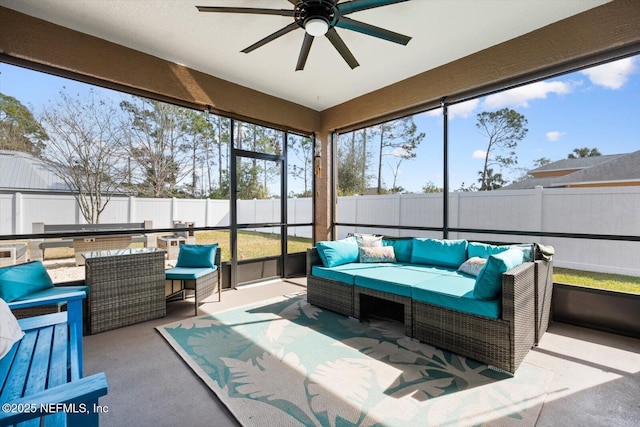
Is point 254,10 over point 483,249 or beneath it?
over

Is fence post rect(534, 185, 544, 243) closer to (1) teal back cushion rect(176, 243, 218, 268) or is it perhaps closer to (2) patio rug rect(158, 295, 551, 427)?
(2) patio rug rect(158, 295, 551, 427)

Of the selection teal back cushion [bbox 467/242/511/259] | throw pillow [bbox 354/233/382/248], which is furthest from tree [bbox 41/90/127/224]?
teal back cushion [bbox 467/242/511/259]

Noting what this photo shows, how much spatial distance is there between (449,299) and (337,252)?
1.63m

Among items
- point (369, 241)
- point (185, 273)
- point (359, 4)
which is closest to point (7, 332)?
point (185, 273)

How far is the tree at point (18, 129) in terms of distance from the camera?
10.0 ft

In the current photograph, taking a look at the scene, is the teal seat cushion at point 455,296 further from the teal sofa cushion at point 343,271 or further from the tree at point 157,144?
the tree at point 157,144

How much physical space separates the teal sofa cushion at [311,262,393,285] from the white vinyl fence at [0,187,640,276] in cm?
124

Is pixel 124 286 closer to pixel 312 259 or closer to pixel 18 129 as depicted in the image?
pixel 18 129

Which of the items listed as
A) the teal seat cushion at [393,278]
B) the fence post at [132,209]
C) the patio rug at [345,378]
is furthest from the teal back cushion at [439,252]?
the fence post at [132,209]

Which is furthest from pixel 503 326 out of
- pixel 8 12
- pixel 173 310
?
pixel 8 12

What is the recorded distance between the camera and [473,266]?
3281mm

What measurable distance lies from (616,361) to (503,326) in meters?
1.10

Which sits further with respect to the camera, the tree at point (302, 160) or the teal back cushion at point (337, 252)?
the tree at point (302, 160)

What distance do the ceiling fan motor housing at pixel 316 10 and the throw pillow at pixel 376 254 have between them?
2.75 metres
